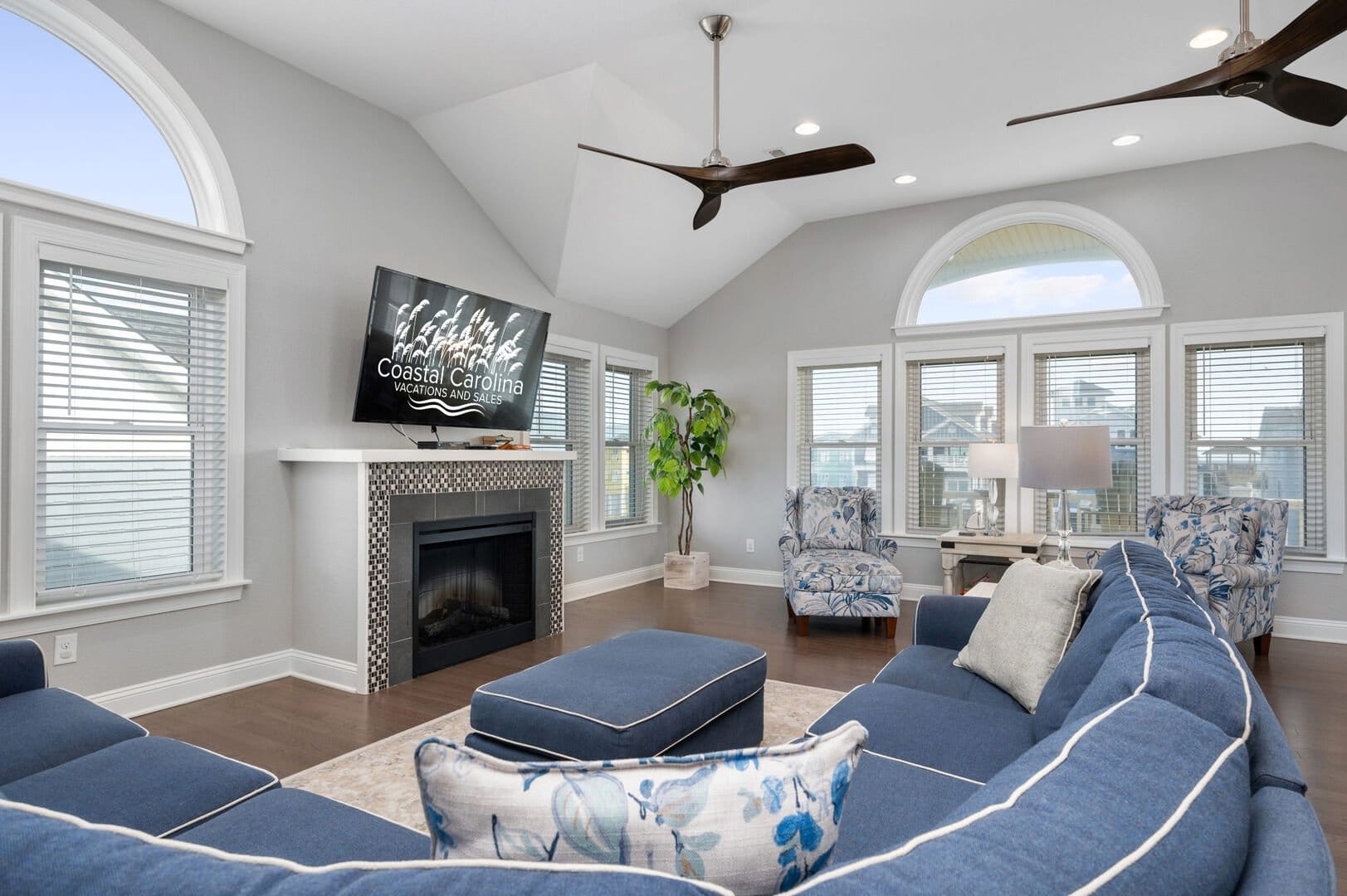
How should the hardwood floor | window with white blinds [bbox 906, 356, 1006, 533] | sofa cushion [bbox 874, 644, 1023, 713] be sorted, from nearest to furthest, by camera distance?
sofa cushion [bbox 874, 644, 1023, 713]
the hardwood floor
window with white blinds [bbox 906, 356, 1006, 533]

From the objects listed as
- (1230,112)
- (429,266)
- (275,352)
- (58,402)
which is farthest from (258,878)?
(1230,112)

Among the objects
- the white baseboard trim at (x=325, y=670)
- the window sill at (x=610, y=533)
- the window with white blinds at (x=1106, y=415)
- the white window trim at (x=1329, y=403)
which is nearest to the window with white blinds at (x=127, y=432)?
the white baseboard trim at (x=325, y=670)

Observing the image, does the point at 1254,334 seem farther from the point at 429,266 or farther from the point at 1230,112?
the point at 429,266

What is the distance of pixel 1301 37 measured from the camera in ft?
7.23

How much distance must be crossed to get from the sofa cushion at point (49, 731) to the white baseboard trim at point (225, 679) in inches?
52.9

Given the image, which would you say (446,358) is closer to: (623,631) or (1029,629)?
(623,631)

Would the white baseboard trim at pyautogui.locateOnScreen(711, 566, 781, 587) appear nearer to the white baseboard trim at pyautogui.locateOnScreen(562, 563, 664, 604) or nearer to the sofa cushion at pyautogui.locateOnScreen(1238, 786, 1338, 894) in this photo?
the white baseboard trim at pyautogui.locateOnScreen(562, 563, 664, 604)

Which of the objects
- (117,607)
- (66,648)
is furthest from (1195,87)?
(66,648)

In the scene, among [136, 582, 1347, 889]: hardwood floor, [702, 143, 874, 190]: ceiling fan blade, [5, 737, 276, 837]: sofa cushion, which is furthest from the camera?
[702, 143, 874, 190]: ceiling fan blade

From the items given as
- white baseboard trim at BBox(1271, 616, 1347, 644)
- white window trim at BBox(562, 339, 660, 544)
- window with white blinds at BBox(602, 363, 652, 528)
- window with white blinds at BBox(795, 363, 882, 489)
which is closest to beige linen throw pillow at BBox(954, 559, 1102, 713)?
white baseboard trim at BBox(1271, 616, 1347, 644)

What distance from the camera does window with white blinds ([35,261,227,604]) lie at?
300 cm

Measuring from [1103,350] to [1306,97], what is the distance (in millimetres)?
2882

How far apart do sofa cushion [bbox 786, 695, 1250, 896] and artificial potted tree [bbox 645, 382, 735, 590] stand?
18.0 feet

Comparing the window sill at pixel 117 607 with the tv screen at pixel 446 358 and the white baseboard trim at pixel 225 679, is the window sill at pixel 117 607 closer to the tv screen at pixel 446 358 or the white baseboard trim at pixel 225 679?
the white baseboard trim at pixel 225 679
